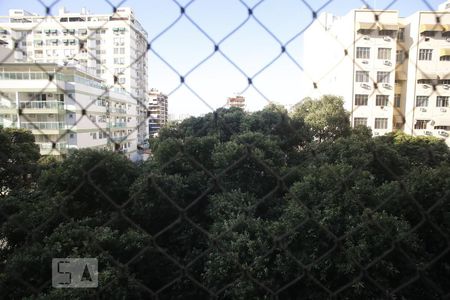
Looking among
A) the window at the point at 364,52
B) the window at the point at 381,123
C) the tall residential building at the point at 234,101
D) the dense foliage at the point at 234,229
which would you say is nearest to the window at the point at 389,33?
the window at the point at 364,52

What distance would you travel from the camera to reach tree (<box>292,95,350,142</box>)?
27.9 ft

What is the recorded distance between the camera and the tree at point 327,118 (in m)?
8.50

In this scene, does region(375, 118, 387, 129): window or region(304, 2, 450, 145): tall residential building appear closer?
region(304, 2, 450, 145): tall residential building

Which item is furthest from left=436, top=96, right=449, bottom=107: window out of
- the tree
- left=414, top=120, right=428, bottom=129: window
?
the tree

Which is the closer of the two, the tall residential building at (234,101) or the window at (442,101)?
the tall residential building at (234,101)

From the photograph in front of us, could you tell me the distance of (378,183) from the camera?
4941mm

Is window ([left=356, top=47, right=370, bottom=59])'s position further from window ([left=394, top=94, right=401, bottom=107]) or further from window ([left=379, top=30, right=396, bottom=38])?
window ([left=394, top=94, right=401, bottom=107])

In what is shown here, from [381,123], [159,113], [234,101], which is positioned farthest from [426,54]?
[159,113]

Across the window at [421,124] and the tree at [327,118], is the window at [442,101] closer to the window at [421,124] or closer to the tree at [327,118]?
the window at [421,124]

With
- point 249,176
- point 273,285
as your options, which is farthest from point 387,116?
point 273,285

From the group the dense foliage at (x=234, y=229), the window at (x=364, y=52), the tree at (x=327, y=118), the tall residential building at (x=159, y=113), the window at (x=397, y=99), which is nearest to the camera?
the tall residential building at (x=159, y=113)

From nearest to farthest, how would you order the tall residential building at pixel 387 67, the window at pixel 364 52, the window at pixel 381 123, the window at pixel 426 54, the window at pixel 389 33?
the tall residential building at pixel 387 67 → the window at pixel 381 123 → the window at pixel 364 52 → the window at pixel 426 54 → the window at pixel 389 33

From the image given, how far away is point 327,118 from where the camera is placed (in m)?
8.46

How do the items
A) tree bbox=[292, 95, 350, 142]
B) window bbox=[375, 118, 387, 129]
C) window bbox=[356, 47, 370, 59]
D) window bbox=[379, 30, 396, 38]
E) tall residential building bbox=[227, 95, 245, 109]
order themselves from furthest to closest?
window bbox=[379, 30, 396, 38] < window bbox=[356, 47, 370, 59] < window bbox=[375, 118, 387, 129] < tree bbox=[292, 95, 350, 142] < tall residential building bbox=[227, 95, 245, 109]
